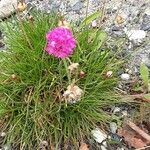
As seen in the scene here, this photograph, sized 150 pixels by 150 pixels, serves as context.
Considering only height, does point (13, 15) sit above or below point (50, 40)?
below

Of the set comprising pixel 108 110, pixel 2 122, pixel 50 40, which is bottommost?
pixel 108 110

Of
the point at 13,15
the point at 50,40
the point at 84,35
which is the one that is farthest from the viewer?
the point at 13,15

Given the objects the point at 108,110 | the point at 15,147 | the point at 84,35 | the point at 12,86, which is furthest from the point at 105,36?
the point at 15,147

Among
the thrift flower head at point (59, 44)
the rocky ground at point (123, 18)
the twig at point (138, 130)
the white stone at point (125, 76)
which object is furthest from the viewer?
the rocky ground at point (123, 18)

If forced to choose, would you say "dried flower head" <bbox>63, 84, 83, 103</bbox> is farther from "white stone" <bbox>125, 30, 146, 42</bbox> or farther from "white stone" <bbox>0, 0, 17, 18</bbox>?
"white stone" <bbox>0, 0, 17, 18</bbox>

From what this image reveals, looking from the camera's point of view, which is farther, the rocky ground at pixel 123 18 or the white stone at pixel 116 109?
the rocky ground at pixel 123 18

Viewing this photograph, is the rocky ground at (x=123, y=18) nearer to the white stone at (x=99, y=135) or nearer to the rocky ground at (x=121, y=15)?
the rocky ground at (x=121, y=15)

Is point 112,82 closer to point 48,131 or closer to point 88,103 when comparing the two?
point 88,103

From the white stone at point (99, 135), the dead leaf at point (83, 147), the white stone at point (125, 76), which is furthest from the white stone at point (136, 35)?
the dead leaf at point (83, 147)
